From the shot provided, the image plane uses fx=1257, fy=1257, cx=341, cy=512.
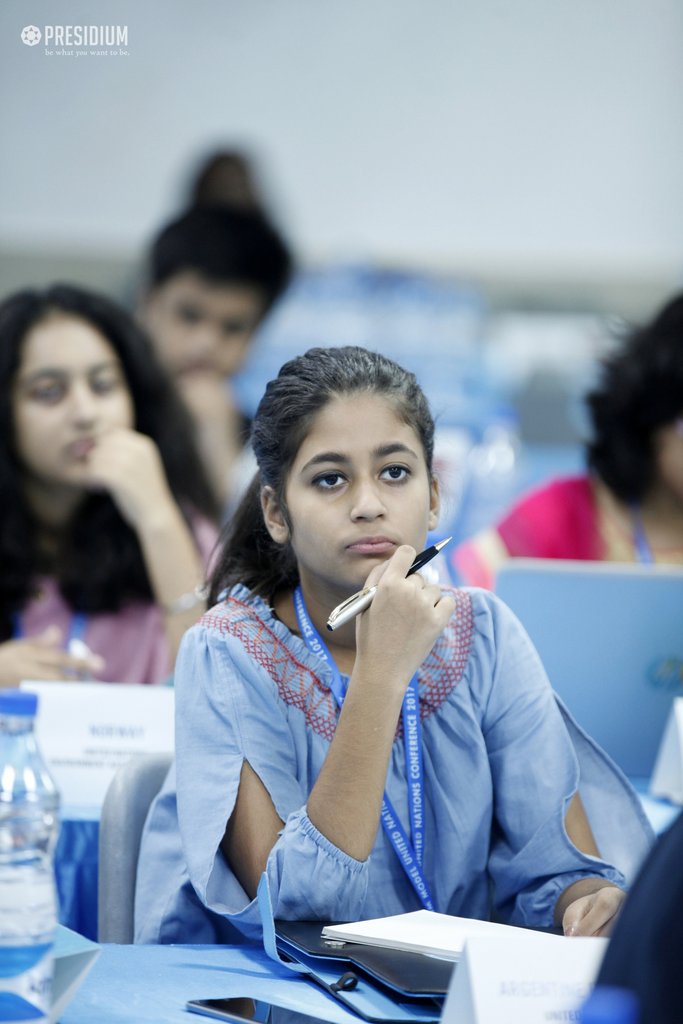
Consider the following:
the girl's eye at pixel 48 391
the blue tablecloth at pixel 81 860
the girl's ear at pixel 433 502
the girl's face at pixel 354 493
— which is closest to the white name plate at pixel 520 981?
the girl's face at pixel 354 493

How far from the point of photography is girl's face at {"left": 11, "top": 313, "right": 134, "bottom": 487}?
2.69 metres

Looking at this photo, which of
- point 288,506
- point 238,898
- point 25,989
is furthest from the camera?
point 288,506

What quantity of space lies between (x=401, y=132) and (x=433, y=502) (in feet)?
13.6

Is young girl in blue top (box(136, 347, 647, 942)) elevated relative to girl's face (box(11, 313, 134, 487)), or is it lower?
lower

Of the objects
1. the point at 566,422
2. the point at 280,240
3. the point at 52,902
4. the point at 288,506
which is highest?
the point at 280,240

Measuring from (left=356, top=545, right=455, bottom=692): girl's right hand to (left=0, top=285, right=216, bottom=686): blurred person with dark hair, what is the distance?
121 centimetres

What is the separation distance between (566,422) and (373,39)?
1.81 meters

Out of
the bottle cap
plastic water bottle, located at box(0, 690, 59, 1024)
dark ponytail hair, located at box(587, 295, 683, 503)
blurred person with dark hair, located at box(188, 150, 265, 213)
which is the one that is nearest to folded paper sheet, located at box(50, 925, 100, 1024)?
plastic water bottle, located at box(0, 690, 59, 1024)

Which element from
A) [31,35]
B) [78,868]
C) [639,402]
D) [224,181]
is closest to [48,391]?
[31,35]

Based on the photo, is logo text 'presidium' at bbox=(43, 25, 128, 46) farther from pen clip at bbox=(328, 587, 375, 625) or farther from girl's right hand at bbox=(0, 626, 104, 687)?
pen clip at bbox=(328, 587, 375, 625)

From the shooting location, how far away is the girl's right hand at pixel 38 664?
7.03ft

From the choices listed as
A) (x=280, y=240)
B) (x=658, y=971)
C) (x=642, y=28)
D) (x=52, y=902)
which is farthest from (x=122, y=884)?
(x=642, y=28)

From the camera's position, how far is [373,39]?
522 cm

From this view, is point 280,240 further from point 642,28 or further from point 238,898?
point 238,898
